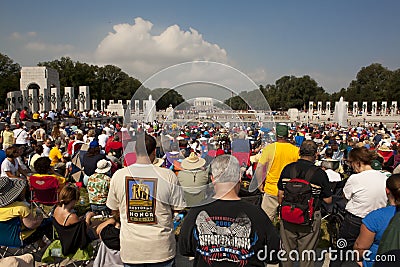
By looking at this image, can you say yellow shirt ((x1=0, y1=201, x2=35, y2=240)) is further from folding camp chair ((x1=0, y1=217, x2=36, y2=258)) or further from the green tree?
the green tree

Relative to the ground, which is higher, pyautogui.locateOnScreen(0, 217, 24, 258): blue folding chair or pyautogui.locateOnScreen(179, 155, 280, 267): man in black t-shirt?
pyautogui.locateOnScreen(179, 155, 280, 267): man in black t-shirt

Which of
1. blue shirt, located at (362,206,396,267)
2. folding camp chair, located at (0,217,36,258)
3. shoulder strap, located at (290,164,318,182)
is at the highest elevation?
shoulder strap, located at (290,164,318,182)

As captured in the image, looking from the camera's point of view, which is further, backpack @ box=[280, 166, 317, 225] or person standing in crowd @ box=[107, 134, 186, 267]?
backpack @ box=[280, 166, 317, 225]

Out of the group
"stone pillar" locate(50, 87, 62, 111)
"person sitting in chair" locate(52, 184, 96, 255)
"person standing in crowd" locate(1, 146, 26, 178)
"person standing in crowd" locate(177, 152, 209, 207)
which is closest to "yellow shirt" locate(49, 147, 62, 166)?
"person standing in crowd" locate(1, 146, 26, 178)

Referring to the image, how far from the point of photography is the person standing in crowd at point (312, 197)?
3543mm

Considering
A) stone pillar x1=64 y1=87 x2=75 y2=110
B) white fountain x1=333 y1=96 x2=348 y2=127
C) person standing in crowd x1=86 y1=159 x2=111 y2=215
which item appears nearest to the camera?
person standing in crowd x1=86 y1=159 x2=111 y2=215

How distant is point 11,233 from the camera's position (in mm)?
3877

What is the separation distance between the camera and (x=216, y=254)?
2197 millimetres

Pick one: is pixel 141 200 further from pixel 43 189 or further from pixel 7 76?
pixel 7 76

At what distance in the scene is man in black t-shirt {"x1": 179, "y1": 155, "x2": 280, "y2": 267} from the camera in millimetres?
2125

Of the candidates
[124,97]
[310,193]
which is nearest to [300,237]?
[310,193]

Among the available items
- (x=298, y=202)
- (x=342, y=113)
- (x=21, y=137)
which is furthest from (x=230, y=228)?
(x=342, y=113)

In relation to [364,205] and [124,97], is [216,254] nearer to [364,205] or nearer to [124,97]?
[364,205]

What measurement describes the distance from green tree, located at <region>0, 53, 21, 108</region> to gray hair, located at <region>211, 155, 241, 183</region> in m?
66.2
